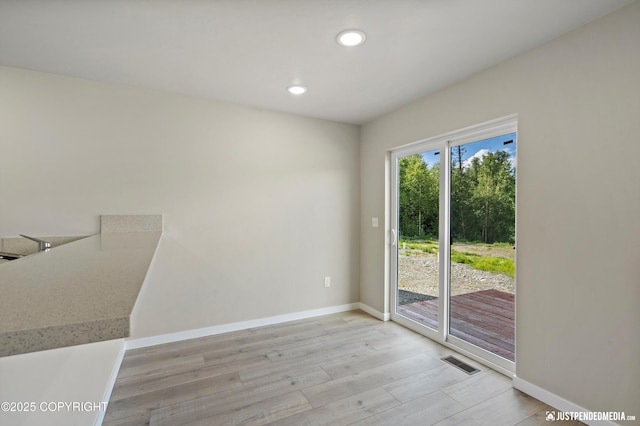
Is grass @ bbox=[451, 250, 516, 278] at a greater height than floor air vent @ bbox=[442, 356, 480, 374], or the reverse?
grass @ bbox=[451, 250, 516, 278]

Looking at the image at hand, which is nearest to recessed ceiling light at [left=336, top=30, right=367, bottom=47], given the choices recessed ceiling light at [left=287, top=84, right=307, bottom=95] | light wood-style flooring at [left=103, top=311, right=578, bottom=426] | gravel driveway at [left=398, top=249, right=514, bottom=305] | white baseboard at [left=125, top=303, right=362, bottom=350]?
recessed ceiling light at [left=287, top=84, right=307, bottom=95]

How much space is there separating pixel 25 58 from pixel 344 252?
3.53 meters

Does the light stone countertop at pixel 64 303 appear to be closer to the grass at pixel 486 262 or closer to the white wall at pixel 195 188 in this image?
the white wall at pixel 195 188

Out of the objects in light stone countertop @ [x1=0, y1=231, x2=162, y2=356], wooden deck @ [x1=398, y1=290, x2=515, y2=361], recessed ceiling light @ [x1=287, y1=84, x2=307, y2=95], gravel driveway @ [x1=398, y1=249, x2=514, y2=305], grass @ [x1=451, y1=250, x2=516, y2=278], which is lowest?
wooden deck @ [x1=398, y1=290, x2=515, y2=361]

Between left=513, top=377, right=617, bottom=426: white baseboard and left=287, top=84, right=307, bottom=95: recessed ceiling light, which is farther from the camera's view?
left=287, top=84, right=307, bottom=95: recessed ceiling light

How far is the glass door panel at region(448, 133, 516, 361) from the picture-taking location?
7.89 ft

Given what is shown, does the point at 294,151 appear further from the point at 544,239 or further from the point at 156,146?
the point at 544,239

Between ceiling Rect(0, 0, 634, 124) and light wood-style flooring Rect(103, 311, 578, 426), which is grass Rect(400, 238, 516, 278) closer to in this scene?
light wood-style flooring Rect(103, 311, 578, 426)

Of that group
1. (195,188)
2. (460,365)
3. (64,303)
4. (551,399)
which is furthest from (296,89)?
(551,399)

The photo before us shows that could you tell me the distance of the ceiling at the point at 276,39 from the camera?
1.67 m

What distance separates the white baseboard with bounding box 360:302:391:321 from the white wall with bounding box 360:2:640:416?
1.54 m

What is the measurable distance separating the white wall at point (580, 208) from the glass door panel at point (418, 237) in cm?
87

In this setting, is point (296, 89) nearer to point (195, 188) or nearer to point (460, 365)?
point (195, 188)

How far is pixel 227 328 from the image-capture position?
10.4 feet
